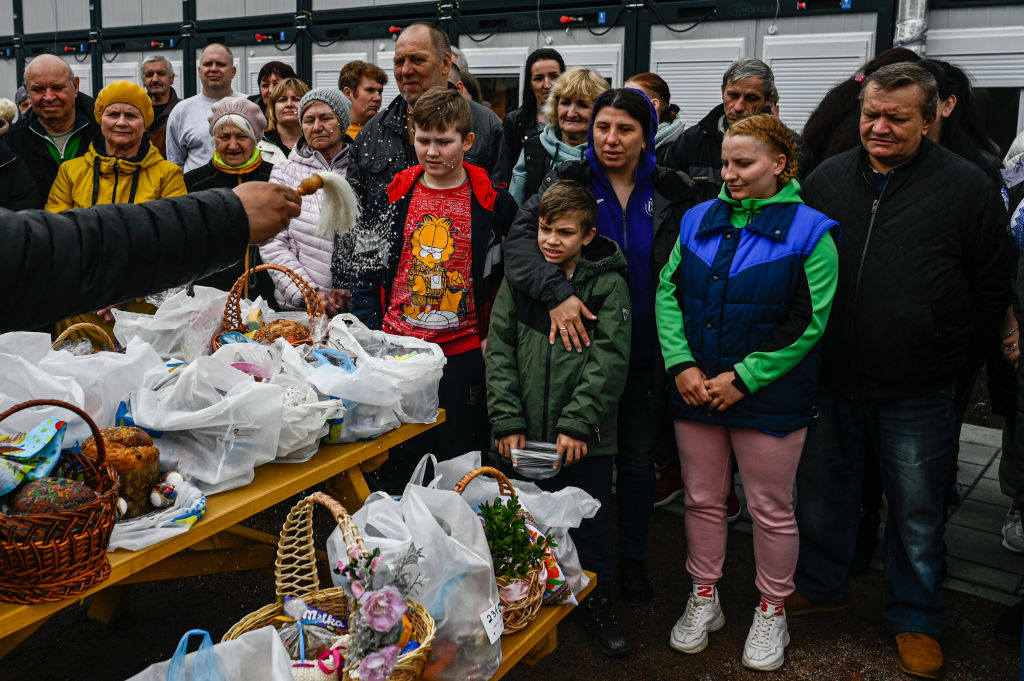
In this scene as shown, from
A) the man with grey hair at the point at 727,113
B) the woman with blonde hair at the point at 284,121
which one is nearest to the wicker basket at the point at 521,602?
the man with grey hair at the point at 727,113

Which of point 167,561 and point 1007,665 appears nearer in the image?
point 167,561

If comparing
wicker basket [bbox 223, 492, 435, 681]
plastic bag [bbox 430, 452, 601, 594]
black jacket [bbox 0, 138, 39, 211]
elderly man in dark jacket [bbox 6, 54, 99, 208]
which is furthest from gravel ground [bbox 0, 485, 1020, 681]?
elderly man in dark jacket [bbox 6, 54, 99, 208]

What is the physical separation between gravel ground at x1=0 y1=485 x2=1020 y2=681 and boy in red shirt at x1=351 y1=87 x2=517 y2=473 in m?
0.98

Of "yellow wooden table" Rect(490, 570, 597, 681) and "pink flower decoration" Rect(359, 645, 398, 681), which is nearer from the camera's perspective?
"pink flower decoration" Rect(359, 645, 398, 681)

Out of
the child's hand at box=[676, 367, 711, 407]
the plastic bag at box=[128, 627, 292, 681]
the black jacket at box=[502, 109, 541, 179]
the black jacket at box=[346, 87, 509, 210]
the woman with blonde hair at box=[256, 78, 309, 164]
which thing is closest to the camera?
the plastic bag at box=[128, 627, 292, 681]

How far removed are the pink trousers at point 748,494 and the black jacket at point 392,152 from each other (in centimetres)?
139

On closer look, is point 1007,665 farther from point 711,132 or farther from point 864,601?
point 711,132

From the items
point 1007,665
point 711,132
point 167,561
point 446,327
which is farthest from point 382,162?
point 1007,665

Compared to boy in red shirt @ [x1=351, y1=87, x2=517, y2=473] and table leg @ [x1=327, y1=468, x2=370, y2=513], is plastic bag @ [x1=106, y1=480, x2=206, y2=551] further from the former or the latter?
boy in red shirt @ [x1=351, y1=87, x2=517, y2=473]

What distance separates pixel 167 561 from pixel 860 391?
2303 millimetres

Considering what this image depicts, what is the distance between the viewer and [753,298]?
2912mm

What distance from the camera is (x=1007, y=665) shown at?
308cm

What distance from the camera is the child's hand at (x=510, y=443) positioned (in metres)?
3.10

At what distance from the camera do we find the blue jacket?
2885 millimetres
